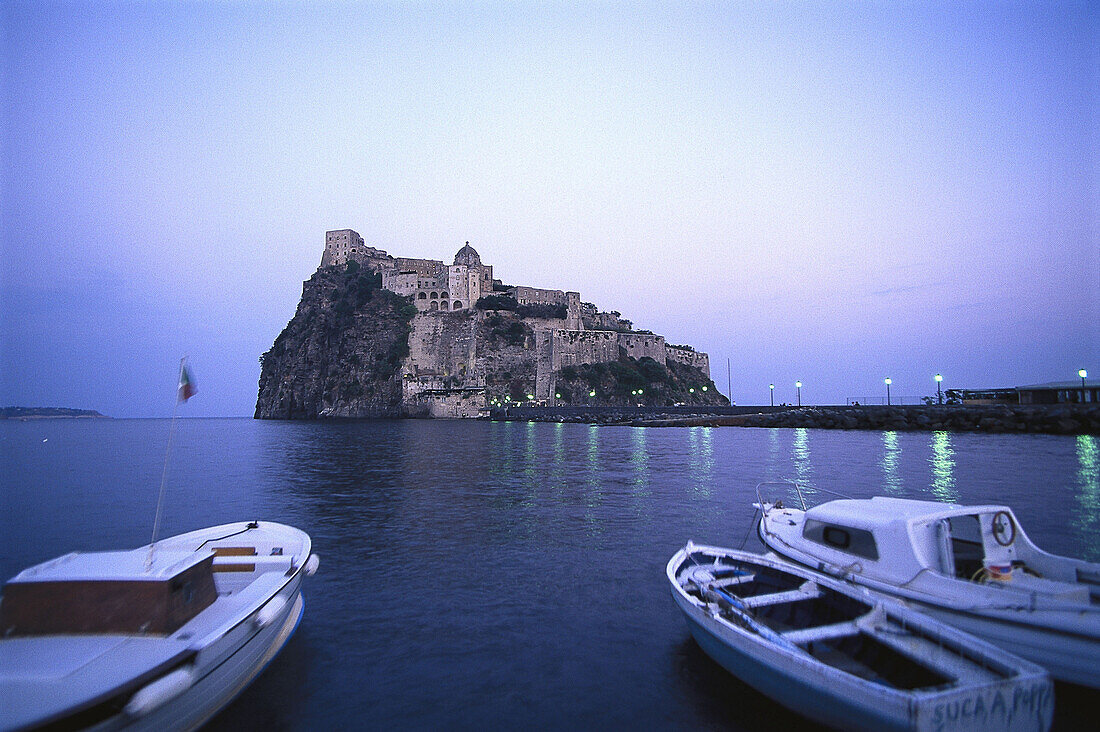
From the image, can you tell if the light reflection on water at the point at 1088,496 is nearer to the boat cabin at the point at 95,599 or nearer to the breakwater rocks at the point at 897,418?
the breakwater rocks at the point at 897,418

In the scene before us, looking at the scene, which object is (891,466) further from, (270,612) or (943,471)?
(270,612)

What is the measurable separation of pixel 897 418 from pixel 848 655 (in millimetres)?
57522

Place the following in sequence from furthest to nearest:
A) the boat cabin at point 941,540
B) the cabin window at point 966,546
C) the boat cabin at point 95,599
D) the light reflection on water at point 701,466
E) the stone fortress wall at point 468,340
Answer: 1. the stone fortress wall at point 468,340
2. the light reflection on water at point 701,466
3. the cabin window at point 966,546
4. the boat cabin at point 941,540
5. the boat cabin at point 95,599

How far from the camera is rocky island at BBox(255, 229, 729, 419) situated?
93625 millimetres

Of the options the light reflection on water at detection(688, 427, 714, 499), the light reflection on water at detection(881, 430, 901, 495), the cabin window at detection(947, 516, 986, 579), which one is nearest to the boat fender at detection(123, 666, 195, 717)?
the cabin window at detection(947, 516, 986, 579)

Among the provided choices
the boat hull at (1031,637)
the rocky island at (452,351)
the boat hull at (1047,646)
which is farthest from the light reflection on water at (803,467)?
the rocky island at (452,351)

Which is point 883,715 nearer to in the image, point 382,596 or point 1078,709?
point 1078,709

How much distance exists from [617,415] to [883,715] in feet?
247

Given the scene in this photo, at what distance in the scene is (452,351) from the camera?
96000 millimetres

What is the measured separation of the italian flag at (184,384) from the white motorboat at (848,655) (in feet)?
25.2

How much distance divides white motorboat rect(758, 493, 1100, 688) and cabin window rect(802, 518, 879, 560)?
1 centimetres

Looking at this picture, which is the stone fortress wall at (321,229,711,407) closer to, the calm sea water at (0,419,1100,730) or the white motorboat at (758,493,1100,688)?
the calm sea water at (0,419,1100,730)

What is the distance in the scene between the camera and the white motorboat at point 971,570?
5855 millimetres

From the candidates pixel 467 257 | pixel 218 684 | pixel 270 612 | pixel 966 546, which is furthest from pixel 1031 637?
pixel 467 257
